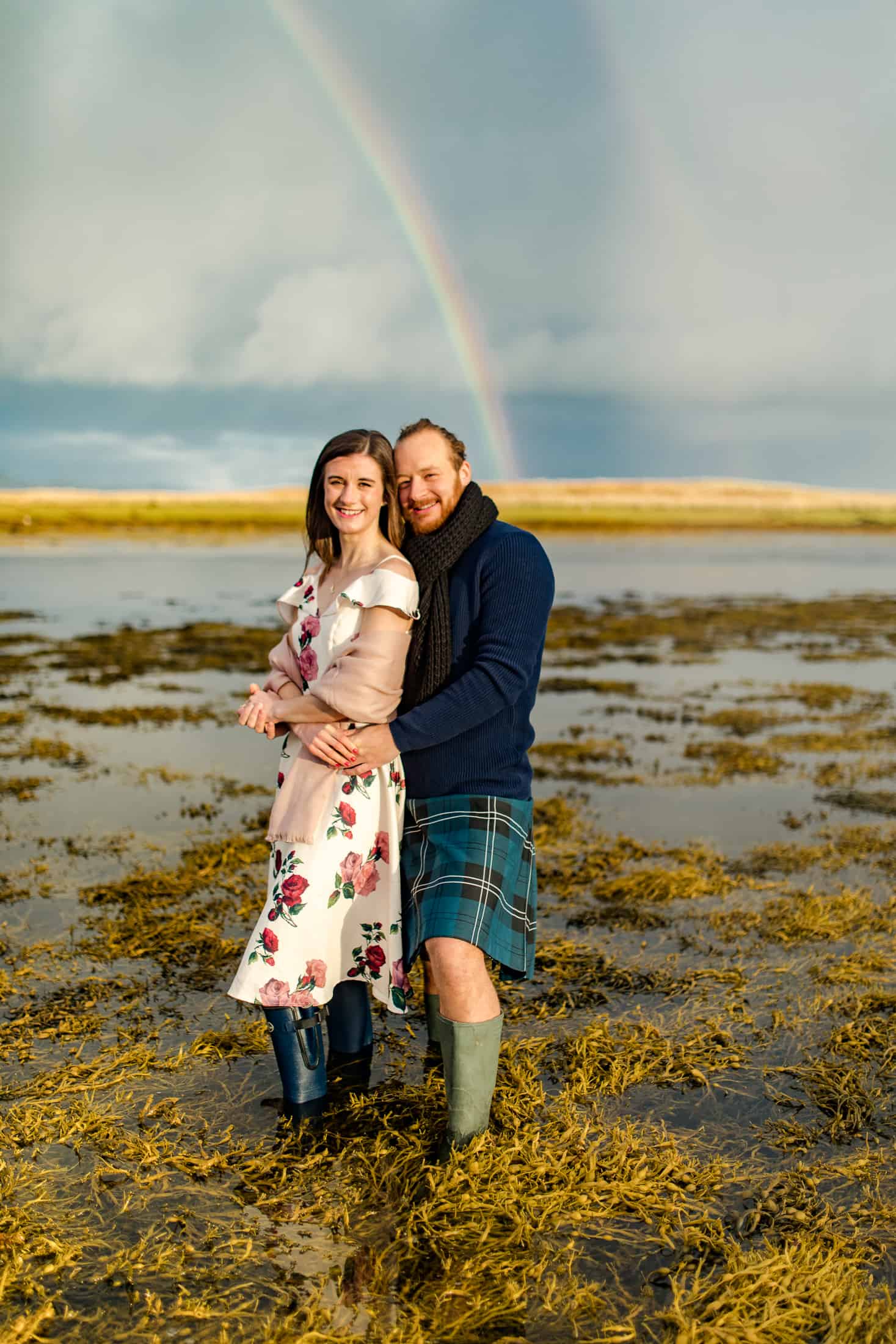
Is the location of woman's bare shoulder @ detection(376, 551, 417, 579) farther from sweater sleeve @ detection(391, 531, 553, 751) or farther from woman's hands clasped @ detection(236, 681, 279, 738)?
woman's hands clasped @ detection(236, 681, 279, 738)

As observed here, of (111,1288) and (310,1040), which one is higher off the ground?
(310,1040)

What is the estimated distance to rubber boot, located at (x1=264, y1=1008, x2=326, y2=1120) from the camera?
4.04m

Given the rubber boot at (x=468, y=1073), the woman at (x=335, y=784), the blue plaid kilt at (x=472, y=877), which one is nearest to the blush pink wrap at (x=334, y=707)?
the woman at (x=335, y=784)

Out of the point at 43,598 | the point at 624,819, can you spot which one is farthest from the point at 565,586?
the point at 624,819

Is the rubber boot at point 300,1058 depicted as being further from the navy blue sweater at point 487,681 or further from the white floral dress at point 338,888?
the navy blue sweater at point 487,681

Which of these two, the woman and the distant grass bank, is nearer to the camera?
the woman

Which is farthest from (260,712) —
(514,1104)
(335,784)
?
(514,1104)

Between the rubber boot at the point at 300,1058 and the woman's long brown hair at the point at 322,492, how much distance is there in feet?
5.63

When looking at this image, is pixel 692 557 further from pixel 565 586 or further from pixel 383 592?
pixel 383 592

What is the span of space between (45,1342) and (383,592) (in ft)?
8.14

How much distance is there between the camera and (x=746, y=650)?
2289cm

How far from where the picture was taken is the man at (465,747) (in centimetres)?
378

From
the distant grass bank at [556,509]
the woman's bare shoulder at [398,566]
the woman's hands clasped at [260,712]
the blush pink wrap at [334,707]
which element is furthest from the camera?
the distant grass bank at [556,509]

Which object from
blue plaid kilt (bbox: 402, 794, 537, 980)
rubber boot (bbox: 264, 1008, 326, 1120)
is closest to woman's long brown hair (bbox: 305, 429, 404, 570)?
blue plaid kilt (bbox: 402, 794, 537, 980)
